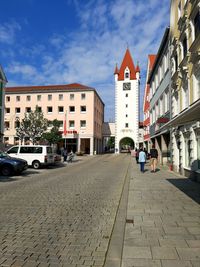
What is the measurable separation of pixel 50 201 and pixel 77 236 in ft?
12.5

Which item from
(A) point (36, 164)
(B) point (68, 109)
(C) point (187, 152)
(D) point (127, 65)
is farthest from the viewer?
(D) point (127, 65)

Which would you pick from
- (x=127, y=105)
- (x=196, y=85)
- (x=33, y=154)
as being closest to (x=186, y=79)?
(x=196, y=85)

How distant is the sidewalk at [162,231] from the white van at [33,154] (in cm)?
1428

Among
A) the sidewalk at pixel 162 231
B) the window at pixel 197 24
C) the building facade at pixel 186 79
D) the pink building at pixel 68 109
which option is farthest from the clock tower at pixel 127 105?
the sidewalk at pixel 162 231

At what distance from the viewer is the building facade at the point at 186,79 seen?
1380 centimetres

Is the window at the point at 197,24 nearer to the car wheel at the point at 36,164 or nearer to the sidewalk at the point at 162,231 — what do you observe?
the sidewalk at the point at 162,231

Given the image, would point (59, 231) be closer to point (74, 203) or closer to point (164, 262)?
point (164, 262)

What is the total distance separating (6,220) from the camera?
686 cm

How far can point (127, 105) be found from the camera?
69875mm

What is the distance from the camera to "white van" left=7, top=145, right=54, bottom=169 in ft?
76.2

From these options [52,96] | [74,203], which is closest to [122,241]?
[74,203]

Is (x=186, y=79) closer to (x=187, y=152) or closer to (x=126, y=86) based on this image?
(x=187, y=152)

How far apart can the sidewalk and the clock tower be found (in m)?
58.2

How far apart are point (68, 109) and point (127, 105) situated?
51.7 ft
